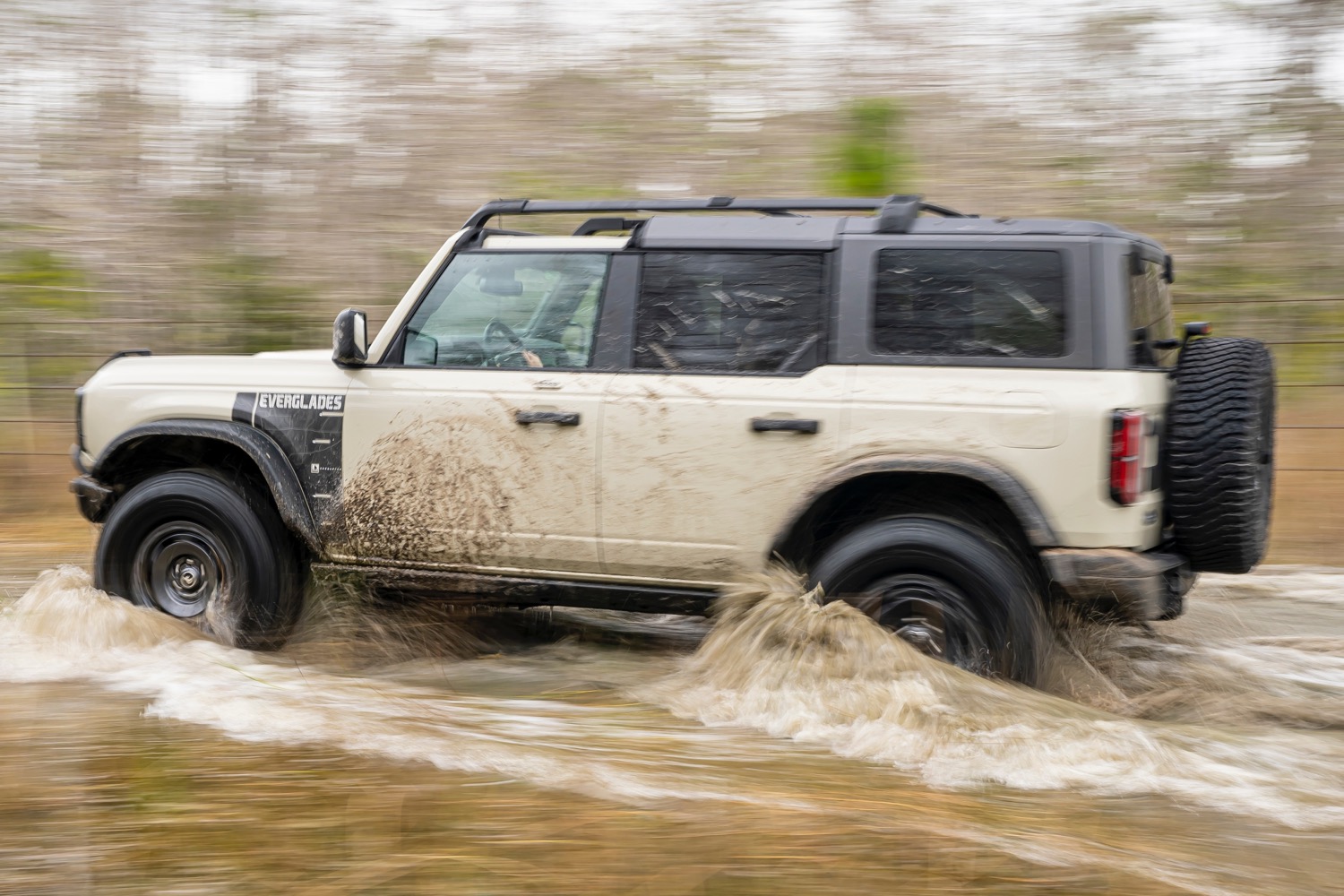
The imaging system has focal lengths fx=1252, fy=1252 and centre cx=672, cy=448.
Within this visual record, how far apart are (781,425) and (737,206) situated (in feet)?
3.07

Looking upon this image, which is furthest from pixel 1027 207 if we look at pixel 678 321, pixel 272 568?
pixel 272 568

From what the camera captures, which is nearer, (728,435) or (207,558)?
(728,435)

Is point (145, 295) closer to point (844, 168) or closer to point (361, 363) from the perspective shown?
point (844, 168)

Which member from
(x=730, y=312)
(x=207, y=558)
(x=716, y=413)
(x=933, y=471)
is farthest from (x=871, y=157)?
(x=207, y=558)

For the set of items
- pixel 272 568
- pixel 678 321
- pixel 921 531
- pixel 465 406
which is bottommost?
pixel 272 568

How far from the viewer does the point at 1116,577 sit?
13.8 feet

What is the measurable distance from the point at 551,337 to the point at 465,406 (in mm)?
433

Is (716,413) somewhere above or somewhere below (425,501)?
above

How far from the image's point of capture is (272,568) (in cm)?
516

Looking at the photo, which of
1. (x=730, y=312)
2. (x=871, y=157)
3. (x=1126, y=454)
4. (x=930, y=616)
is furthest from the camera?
(x=871, y=157)

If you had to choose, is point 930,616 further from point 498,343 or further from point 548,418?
point 498,343

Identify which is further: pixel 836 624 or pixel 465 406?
pixel 465 406

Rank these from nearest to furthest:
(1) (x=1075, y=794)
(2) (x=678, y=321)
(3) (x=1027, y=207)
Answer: (1) (x=1075, y=794), (2) (x=678, y=321), (3) (x=1027, y=207)

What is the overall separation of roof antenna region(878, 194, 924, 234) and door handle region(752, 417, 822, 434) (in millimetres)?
774
